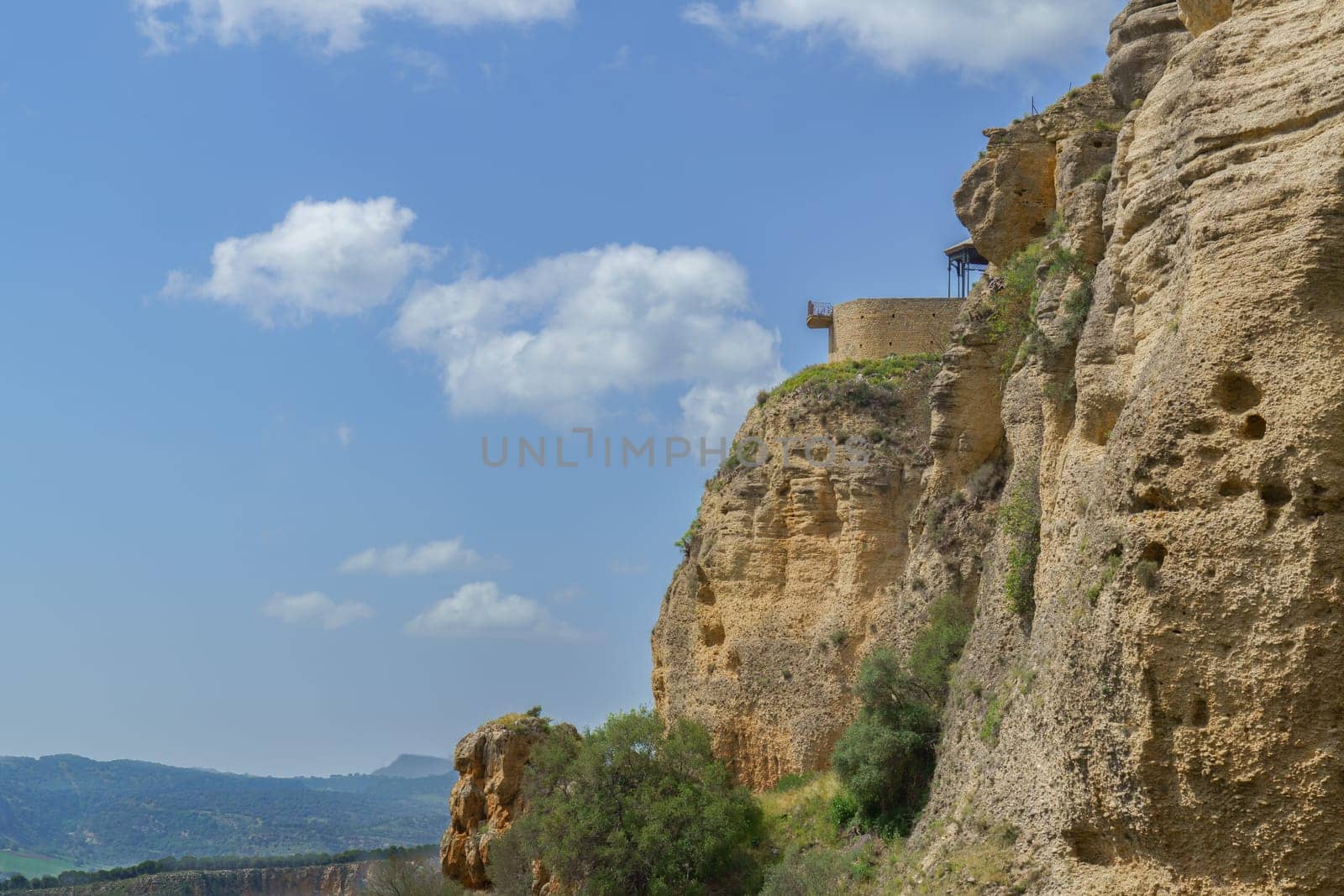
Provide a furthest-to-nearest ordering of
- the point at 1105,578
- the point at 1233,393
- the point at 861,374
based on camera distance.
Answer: the point at 861,374, the point at 1105,578, the point at 1233,393

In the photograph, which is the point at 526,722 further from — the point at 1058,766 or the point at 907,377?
the point at 1058,766

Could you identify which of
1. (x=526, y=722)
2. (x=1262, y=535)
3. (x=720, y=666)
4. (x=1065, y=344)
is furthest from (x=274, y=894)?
(x=1262, y=535)

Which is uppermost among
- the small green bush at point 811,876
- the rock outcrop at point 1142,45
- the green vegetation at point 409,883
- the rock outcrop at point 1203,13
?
the rock outcrop at point 1142,45

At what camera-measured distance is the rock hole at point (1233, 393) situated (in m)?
13.8

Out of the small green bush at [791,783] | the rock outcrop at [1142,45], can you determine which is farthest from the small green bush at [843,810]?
the rock outcrop at [1142,45]

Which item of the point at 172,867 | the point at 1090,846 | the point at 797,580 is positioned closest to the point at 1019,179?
the point at 797,580

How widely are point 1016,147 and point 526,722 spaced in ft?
65.6

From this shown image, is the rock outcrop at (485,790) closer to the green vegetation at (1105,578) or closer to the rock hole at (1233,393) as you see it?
the green vegetation at (1105,578)

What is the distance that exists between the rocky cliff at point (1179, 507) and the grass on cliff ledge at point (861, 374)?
37.3 feet

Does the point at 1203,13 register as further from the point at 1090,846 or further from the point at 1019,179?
the point at 1090,846

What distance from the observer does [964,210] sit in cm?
2923

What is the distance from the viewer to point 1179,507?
1403 centimetres

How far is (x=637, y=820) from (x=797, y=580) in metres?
6.73

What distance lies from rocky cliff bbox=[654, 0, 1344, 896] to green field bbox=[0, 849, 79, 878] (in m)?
173
